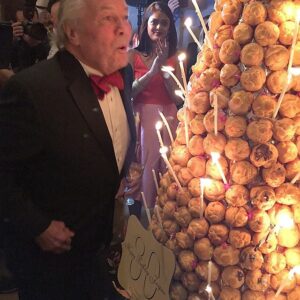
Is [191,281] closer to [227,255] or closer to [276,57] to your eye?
[227,255]

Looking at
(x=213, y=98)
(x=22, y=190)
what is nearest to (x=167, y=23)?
(x=213, y=98)

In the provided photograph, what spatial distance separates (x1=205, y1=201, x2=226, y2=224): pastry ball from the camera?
3.96 ft

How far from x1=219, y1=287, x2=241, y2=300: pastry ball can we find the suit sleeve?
57 centimetres

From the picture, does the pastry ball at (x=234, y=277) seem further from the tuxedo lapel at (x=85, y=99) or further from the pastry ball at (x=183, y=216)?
the tuxedo lapel at (x=85, y=99)

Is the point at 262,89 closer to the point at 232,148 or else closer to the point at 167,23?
the point at 232,148

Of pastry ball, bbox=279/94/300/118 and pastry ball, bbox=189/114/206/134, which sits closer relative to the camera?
pastry ball, bbox=279/94/300/118

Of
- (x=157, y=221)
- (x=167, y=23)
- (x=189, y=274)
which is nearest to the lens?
(x=189, y=274)

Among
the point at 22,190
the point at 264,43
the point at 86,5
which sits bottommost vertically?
the point at 22,190

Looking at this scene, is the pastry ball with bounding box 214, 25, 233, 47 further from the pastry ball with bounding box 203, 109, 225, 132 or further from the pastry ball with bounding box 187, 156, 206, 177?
the pastry ball with bounding box 187, 156, 206, 177

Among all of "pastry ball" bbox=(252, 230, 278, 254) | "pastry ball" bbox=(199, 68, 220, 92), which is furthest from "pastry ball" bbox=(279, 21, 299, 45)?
"pastry ball" bbox=(252, 230, 278, 254)

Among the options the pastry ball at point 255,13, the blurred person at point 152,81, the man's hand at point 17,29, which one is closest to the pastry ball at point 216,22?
the pastry ball at point 255,13

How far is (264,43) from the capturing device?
3.77 feet

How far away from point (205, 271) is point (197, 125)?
17.6 inches

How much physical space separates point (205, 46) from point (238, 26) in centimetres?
17
